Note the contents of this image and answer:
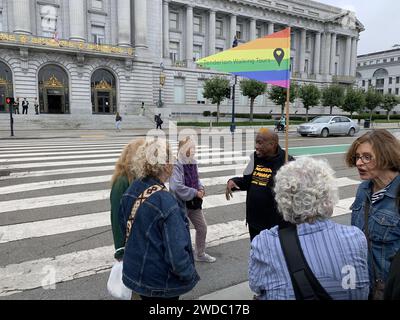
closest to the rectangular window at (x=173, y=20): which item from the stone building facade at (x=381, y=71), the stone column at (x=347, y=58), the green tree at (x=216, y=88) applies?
the green tree at (x=216, y=88)

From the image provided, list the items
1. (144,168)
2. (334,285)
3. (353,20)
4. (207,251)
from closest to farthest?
1. (334,285)
2. (144,168)
3. (207,251)
4. (353,20)

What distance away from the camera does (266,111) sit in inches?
2359

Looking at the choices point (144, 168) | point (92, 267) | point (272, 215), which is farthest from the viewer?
point (92, 267)

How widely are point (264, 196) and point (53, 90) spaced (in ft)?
137

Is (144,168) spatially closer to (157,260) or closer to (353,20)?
(157,260)

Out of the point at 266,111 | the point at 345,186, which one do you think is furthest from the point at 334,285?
the point at 266,111

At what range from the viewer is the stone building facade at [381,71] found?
10027 centimetres

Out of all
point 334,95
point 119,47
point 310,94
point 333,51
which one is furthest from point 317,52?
point 119,47

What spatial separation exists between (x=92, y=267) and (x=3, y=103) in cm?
4046

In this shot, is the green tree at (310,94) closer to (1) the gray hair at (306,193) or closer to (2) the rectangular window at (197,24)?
Result: (2) the rectangular window at (197,24)

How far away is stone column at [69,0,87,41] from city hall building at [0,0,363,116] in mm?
113

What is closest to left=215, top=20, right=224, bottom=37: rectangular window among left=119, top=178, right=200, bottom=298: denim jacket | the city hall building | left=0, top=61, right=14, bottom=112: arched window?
the city hall building

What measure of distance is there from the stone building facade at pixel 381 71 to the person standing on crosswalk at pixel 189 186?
10810 cm

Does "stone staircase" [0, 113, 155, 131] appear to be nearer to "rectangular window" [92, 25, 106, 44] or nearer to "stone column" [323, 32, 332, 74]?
"rectangular window" [92, 25, 106, 44]
